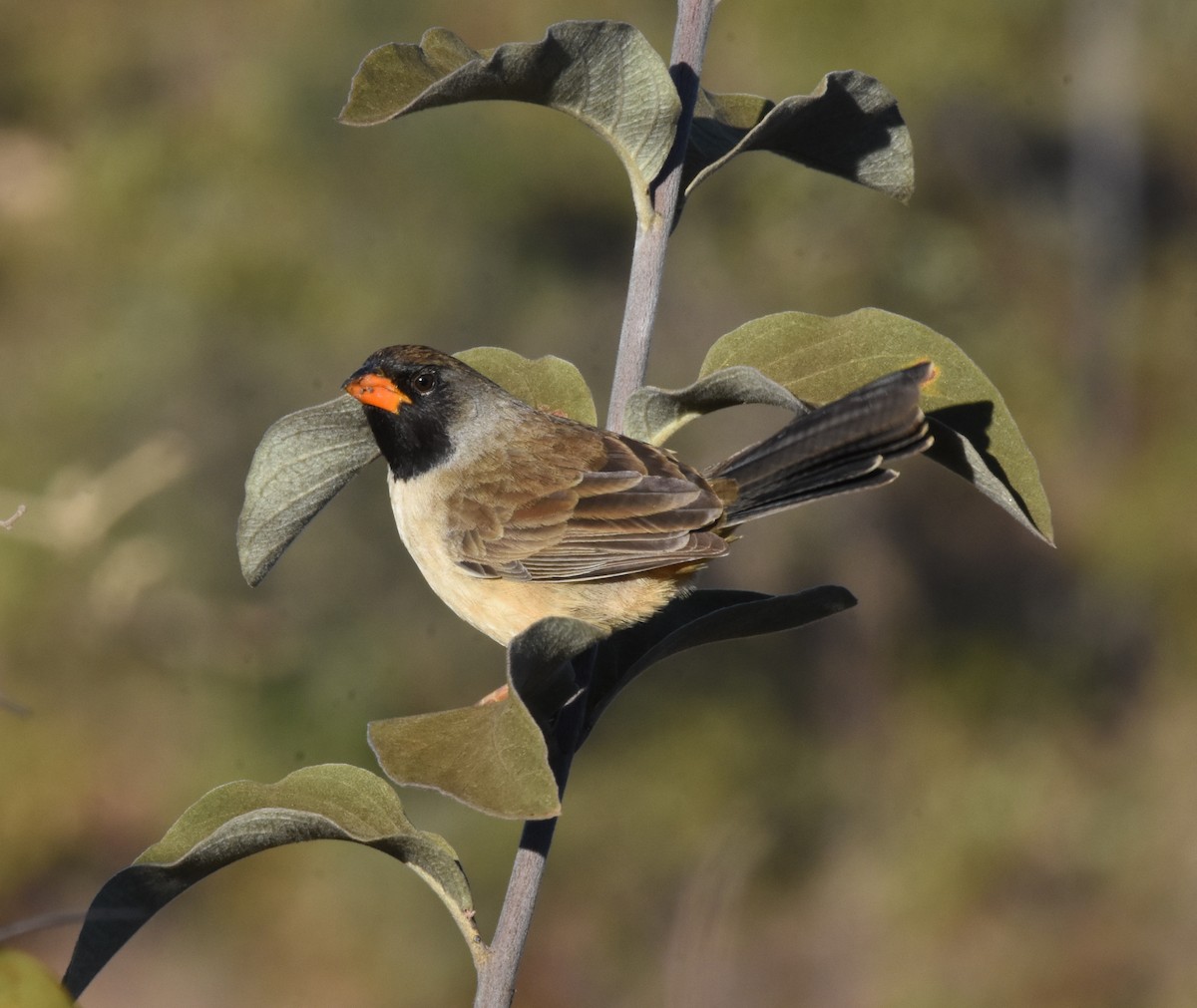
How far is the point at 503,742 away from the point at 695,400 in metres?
0.56

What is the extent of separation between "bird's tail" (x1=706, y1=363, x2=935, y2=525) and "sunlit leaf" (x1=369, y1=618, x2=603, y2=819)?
506mm

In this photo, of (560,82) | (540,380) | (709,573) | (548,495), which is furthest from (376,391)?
(709,573)

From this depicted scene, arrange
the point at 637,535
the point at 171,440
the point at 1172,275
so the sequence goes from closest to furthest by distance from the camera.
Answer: the point at 637,535 → the point at 171,440 → the point at 1172,275

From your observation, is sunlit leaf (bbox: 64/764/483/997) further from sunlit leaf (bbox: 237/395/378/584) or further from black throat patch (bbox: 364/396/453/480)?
black throat patch (bbox: 364/396/453/480)

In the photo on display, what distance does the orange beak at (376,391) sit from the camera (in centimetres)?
271

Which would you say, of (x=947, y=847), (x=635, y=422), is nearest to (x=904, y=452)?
(x=635, y=422)

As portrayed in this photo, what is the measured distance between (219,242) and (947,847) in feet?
20.3

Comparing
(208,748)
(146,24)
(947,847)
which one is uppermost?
(146,24)

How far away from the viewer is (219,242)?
8.78 m

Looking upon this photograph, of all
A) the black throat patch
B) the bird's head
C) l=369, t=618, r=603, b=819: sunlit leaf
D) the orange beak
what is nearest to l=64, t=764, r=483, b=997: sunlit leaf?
l=369, t=618, r=603, b=819: sunlit leaf

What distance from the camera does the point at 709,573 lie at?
809cm

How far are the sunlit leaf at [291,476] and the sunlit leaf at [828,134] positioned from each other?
2.20ft

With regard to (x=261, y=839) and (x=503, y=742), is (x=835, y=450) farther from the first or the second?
(x=261, y=839)

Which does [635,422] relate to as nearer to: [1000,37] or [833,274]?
[833,274]
